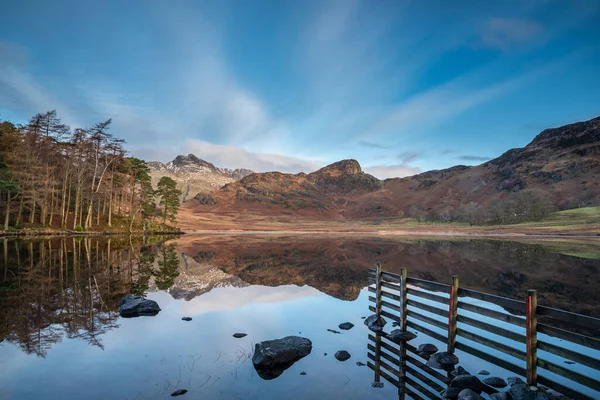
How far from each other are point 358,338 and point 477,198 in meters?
210

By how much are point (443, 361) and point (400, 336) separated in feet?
7.69

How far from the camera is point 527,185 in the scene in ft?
593

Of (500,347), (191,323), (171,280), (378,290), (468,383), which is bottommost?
(171,280)

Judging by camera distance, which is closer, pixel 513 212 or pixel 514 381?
pixel 514 381

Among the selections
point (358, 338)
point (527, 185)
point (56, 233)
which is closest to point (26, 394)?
point (358, 338)

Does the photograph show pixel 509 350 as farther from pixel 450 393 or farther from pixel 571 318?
pixel 450 393

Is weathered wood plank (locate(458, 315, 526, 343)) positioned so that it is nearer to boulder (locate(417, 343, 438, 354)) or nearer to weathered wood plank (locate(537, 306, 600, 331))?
weathered wood plank (locate(537, 306, 600, 331))

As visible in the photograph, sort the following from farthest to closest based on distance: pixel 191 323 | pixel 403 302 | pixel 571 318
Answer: pixel 191 323 → pixel 403 302 → pixel 571 318

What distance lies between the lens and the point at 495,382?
28.5 feet

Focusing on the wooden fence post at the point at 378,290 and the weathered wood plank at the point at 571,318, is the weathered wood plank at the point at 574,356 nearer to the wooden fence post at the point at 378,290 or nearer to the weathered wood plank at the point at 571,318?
the weathered wood plank at the point at 571,318

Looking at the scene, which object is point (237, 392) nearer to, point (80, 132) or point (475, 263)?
point (475, 263)

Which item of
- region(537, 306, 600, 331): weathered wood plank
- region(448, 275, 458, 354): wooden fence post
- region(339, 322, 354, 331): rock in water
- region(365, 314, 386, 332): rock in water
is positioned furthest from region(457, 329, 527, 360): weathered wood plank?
region(339, 322, 354, 331): rock in water

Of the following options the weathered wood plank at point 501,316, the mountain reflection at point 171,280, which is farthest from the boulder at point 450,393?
the mountain reflection at point 171,280

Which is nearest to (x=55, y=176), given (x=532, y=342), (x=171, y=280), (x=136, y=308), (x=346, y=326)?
(x=171, y=280)
